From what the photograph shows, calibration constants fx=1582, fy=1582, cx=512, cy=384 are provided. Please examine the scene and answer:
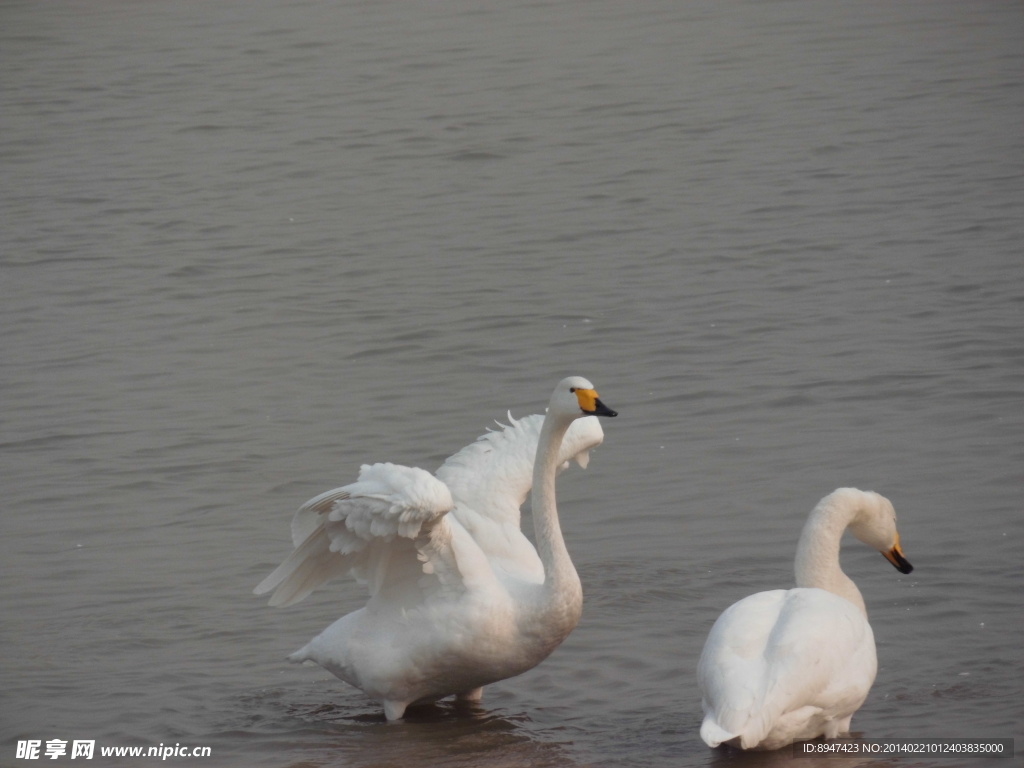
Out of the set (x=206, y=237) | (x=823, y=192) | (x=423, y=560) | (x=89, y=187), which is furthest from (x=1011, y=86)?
(x=423, y=560)

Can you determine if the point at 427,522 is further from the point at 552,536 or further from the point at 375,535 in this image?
the point at 552,536

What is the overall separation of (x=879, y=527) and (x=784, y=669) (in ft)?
A: 4.66

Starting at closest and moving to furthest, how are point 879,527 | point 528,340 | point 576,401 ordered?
1. point 576,401
2. point 879,527
3. point 528,340

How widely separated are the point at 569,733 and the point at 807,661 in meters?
1.21

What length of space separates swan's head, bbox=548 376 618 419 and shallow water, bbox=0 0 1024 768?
1.28 metres

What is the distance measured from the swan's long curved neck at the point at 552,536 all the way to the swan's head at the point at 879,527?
128 cm

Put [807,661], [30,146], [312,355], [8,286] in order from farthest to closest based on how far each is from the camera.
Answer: [30,146] → [8,286] → [312,355] → [807,661]

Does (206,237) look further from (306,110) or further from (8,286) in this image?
(306,110)

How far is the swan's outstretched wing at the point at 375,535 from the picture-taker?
6.24 metres

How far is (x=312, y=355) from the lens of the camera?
39.9ft

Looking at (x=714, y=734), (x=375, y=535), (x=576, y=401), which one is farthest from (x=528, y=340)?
(x=714, y=734)

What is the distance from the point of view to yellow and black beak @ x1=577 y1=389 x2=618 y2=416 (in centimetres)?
645

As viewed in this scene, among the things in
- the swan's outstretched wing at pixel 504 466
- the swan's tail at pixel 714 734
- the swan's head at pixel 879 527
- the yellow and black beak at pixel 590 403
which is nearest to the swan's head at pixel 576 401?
the yellow and black beak at pixel 590 403

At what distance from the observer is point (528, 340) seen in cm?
1197
